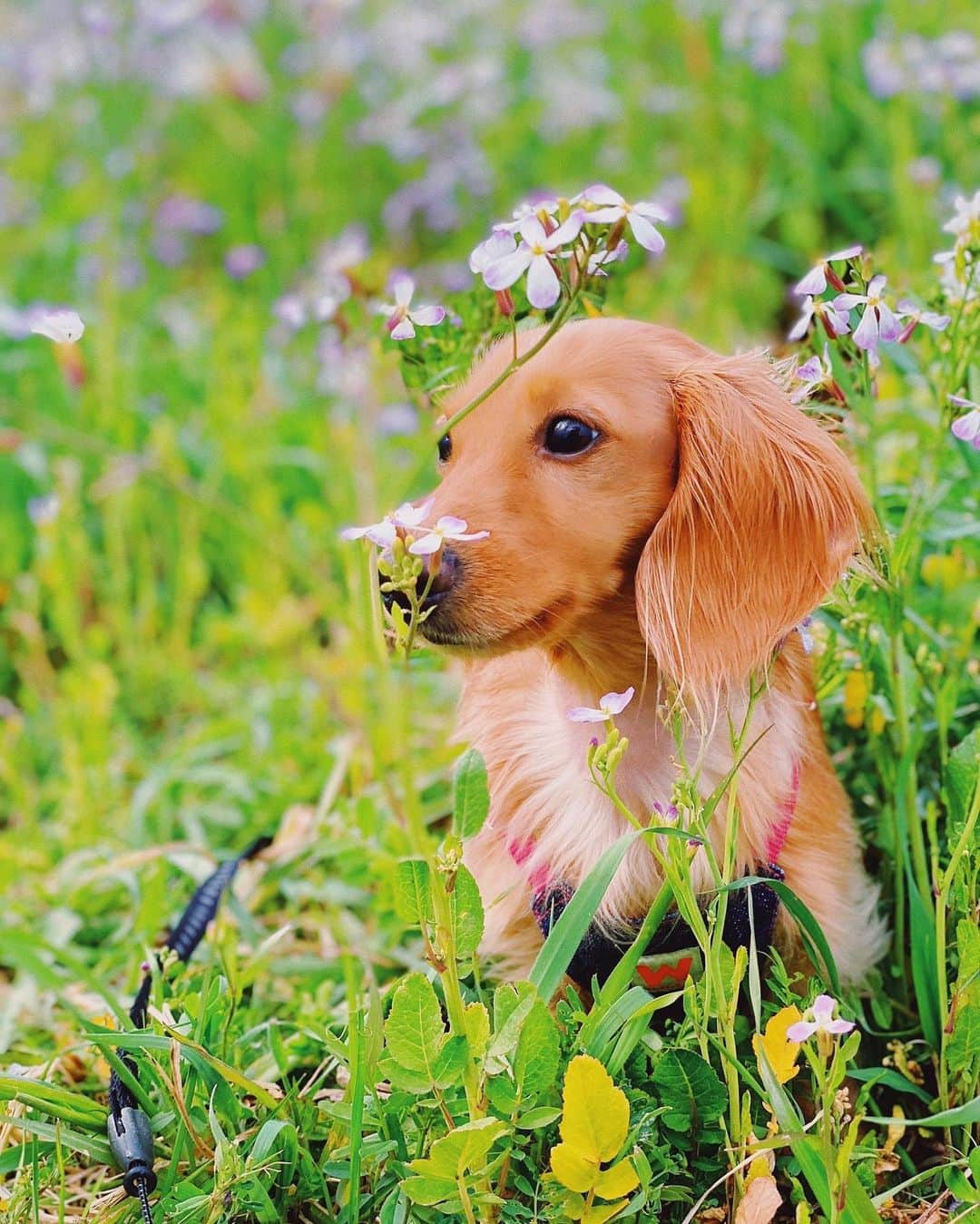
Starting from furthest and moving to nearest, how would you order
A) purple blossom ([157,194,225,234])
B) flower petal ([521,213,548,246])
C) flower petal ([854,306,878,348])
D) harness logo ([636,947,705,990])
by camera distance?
purple blossom ([157,194,225,234]), harness logo ([636,947,705,990]), flower petal ([854,306,878,348]), flower petal ([521,213,548,246])

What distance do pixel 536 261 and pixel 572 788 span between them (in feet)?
2.25

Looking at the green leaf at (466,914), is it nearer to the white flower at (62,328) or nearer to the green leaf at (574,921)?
the green leaf at (574,921)

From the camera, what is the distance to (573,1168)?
1.26m

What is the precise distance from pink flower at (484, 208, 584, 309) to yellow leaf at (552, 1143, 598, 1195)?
791 mm

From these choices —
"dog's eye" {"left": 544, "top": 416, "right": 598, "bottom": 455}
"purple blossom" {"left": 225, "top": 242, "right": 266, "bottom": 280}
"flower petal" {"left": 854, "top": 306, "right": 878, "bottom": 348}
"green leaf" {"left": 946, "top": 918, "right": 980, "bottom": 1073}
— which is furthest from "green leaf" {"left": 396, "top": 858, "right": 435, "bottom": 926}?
"purple blossom" {"left": 225, "top": 242, "right": 266, "bottom": 280}

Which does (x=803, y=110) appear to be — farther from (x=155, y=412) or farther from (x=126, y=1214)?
(x=126, y=1214)

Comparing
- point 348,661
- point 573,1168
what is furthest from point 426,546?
point 348,661

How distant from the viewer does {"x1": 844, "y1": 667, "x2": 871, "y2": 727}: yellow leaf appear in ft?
5.79

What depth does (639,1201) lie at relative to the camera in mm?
1308

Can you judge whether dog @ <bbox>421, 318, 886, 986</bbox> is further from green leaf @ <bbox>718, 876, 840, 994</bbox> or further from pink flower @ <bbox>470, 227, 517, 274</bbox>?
pink flower @ <bbox>470, 227, 517, 274</bbox>

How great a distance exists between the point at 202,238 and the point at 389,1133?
164 inches

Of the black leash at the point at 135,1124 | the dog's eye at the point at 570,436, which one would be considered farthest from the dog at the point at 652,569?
the black leash at the point at 135,1124

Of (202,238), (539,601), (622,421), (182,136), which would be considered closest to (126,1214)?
(539,601)

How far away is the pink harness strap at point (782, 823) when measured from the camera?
154 cm
